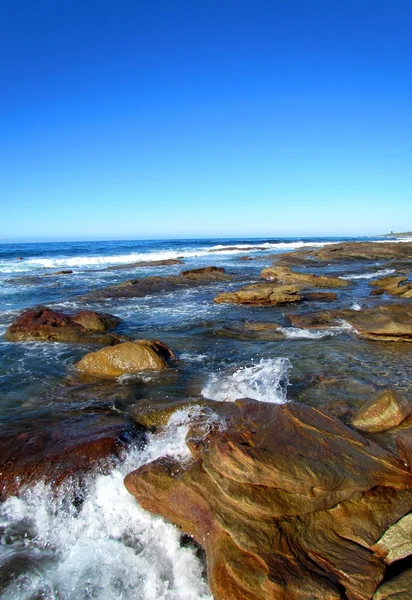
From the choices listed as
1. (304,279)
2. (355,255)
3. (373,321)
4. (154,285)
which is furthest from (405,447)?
(355,255)

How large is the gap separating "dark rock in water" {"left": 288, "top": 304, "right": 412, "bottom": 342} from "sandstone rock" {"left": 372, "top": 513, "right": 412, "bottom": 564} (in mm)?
8410

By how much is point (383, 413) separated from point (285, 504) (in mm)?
3012

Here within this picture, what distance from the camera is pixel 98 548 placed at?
4.48 meters

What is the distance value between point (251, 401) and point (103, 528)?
3.04m

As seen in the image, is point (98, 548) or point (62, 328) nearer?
point (98, 548)

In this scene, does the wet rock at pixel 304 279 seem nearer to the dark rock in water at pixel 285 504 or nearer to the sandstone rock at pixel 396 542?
the dark rock in water at pixel 285 504

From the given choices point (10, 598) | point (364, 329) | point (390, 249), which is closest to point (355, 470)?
point (10, 598)

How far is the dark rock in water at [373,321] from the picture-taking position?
455 inches

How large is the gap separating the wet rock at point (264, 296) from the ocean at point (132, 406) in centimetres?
80

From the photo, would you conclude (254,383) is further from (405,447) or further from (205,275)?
(205,275)

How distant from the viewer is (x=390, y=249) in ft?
144

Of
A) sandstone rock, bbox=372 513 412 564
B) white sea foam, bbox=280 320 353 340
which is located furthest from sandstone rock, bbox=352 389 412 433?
white sea foam, bbox=280 320 353 340

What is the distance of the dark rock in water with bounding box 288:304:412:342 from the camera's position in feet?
37.9

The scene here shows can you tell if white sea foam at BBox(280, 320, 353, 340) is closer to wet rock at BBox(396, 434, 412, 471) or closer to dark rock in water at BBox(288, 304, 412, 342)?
dark rock in water at BBox(288, 304, 412, 342)
